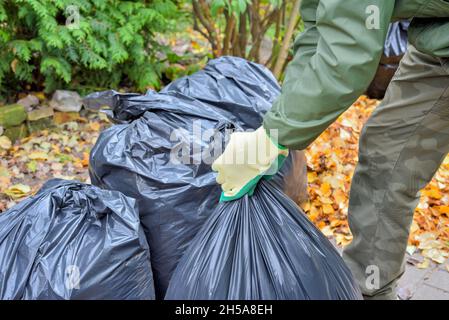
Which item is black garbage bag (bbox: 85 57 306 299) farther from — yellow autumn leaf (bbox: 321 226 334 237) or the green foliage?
the green foliage

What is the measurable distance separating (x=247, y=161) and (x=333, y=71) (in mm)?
360

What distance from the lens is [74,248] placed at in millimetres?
1792

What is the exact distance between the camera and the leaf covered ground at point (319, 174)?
2834mm

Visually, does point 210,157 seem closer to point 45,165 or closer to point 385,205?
point 385,205

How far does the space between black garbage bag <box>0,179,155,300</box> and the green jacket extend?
0.68 metres

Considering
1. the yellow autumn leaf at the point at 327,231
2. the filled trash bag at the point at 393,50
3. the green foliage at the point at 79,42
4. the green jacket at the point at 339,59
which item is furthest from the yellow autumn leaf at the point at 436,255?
the green foliage at the point at 79,42

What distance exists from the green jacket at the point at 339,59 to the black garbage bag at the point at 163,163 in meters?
0.64

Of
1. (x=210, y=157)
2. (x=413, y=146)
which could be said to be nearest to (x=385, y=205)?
(x=413, y=146)

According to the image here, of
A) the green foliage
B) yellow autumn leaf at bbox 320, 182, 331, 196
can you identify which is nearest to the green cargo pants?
yellow autumn leaf at bbox 320, 182, 331, 196

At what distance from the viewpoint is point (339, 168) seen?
3.24m

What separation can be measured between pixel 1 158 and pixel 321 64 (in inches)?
90.8

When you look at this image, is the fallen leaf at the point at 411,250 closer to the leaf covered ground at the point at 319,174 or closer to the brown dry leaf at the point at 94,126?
the leaf covered ground at the point at 319,174

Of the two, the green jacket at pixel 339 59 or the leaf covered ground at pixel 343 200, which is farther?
the leaf covered ground at pixel 343 200

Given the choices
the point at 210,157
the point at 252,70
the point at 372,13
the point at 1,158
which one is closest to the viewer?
the point at 372,13
